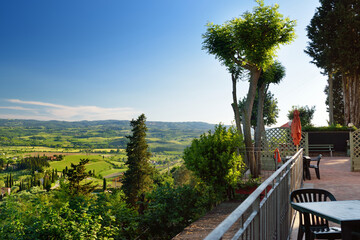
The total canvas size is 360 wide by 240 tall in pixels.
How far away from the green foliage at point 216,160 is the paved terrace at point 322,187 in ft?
2.30

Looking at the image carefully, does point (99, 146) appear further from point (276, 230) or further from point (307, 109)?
point (276, 230)

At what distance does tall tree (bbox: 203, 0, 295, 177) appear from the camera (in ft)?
37.2

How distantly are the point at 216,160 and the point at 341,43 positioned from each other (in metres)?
17.0

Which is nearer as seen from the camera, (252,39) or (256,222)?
(256,222)

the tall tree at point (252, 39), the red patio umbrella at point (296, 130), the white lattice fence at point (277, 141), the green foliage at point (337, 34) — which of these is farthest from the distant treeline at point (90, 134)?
the red patio umbrella at point (296, 130)

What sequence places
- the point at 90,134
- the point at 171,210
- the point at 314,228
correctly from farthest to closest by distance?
1. the point at 90,134
2. the point at 171,210
3. the point at 314,228

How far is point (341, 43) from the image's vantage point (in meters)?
19.3

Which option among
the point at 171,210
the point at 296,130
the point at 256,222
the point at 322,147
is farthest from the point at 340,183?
the point at 322,147

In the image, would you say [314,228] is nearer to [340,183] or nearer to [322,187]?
[322,187]

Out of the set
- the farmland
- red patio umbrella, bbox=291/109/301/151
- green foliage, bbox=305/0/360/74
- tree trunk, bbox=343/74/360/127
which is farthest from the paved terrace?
the farmland

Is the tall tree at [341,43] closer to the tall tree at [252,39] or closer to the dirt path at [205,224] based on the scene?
the tall tree at [252,39]

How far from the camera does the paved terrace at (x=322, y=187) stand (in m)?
5.28

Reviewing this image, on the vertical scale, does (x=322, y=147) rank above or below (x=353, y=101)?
below

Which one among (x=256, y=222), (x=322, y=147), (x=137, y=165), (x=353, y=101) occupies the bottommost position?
(x=137, y=165)
